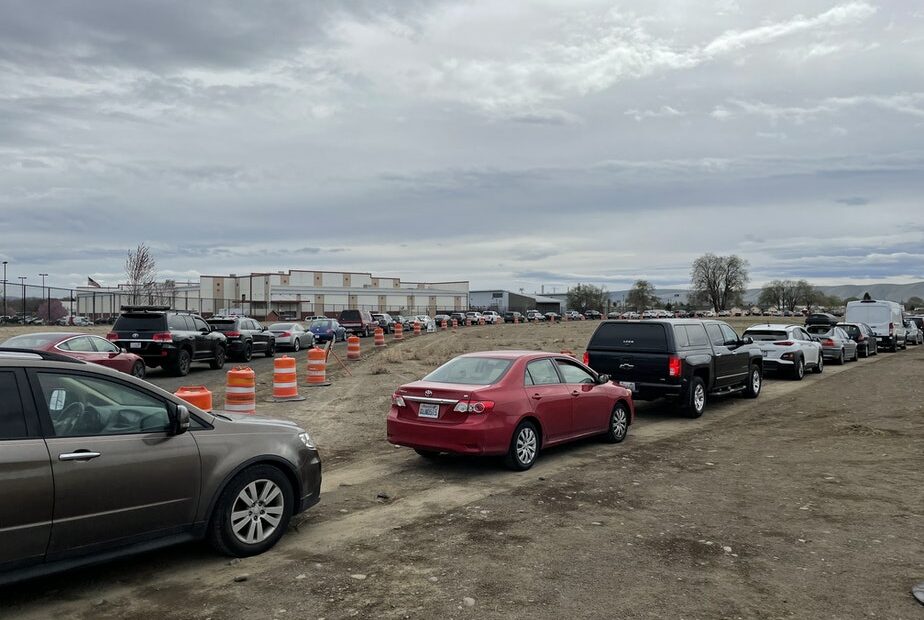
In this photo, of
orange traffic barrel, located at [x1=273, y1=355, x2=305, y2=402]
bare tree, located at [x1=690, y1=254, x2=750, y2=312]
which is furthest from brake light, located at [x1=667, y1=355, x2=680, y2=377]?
bare tree, located at [x1=690, y1=254, x2=750, y2=312]

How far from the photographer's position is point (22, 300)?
40.7m

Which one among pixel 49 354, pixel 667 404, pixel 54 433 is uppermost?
pixel 49 354

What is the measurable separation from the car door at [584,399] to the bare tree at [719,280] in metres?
147

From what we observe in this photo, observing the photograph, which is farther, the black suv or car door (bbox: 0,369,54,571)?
the black suv

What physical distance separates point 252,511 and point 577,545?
2669 millimetres

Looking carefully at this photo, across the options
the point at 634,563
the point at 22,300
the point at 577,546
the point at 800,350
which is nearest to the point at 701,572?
the point at 634,563

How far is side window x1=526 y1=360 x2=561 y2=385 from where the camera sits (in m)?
9.03

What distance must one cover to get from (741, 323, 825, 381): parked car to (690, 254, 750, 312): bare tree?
13321cm

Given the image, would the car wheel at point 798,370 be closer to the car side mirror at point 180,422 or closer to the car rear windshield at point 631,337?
the car rear windshield at point 631,337

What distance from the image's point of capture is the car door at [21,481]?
420cm

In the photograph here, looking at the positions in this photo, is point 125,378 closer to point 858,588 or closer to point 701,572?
point 701,572

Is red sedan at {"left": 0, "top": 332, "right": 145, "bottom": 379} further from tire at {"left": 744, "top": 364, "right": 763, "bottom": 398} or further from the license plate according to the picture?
tire at {"left": 744, "top": 364, "right": 763, "bottom": 398}

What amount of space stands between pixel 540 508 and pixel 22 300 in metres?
42.8

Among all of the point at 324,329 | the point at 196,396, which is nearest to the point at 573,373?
the point at 196,396
